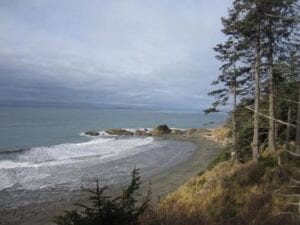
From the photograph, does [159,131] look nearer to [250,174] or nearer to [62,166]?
[62,166]

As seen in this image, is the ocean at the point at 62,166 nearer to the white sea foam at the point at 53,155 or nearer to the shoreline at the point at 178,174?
the white sea foam at the point at 53,155

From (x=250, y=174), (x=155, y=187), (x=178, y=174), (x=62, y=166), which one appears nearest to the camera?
(x=250, y=174)

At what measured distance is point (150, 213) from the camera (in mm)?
7855

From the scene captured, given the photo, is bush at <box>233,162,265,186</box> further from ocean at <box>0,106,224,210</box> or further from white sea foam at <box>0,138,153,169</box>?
white sea foam at <box>0,138,153,169</box>

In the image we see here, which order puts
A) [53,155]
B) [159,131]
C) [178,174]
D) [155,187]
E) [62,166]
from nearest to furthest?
1. [155,187]
2. [178,174]
3. [62,166]
4. [53,155]
5. [159,131]

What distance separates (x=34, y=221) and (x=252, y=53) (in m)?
14.7

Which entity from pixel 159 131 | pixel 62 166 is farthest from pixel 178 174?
pixel 159 131

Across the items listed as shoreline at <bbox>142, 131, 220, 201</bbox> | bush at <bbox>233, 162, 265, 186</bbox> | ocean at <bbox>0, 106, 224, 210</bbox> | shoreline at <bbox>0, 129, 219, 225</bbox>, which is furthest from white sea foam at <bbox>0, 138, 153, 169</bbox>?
bush at <bbox>233, 162, 265, 186</bbox>

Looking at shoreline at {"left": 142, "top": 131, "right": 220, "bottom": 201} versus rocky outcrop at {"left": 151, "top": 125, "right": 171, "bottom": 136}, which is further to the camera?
rocky outcrop at {"left": 151, "top": 125, "right": 171, "bottom": 136}

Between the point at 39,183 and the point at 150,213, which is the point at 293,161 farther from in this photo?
the point at 39,183

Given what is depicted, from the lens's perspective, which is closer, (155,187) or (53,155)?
(155,187)

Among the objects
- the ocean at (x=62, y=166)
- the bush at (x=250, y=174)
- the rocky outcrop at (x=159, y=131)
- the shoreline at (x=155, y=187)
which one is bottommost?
the shoreline at (x=155, y=187)

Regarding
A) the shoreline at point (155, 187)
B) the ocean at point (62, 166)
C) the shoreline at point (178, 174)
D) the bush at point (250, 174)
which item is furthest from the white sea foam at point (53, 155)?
the bush at point (250, 174)

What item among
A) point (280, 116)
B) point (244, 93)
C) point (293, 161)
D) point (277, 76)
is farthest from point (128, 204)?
point (280, 116)
